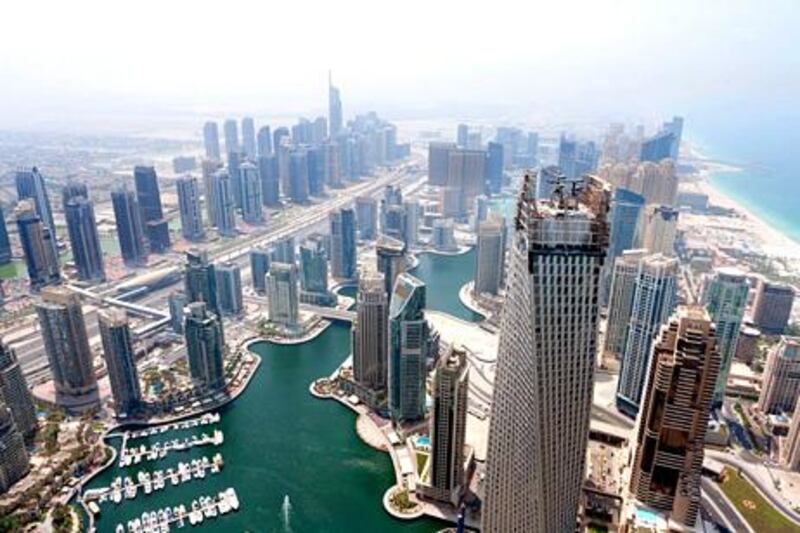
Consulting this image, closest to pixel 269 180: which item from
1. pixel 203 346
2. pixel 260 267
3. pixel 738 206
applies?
pixel 260 267

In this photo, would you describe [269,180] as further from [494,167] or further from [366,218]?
[494,167]

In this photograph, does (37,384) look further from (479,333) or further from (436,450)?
(479,333)

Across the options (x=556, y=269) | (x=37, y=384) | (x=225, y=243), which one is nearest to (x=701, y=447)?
(x=556, y=269)

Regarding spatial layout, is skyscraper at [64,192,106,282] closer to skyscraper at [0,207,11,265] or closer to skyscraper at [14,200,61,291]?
skyscraper at [14,200,61,291]

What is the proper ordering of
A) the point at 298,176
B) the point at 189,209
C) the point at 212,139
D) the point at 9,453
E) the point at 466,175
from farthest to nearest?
the point at 212,139, the point at 298,176, the point at 466,175, the point at 189,209, the point at 9,453

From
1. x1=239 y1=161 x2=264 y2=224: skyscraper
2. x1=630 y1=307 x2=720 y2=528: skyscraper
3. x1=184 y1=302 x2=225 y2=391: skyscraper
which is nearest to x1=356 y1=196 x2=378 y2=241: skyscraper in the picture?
x1=239 y1=161 x2=264 y2=224: skyscraper

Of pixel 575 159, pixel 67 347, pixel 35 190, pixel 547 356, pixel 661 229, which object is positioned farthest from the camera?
pixel 575 159
